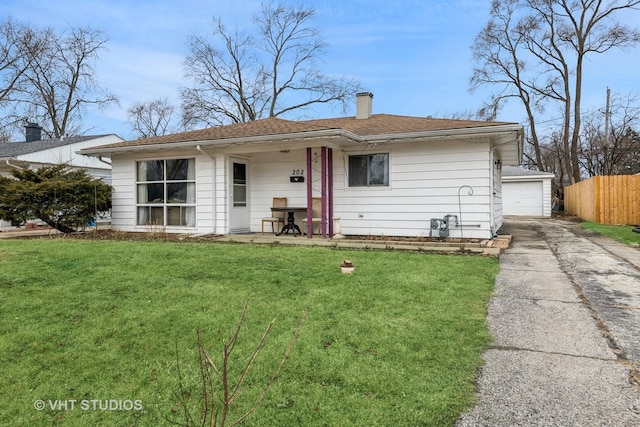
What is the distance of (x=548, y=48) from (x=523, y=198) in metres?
9.33

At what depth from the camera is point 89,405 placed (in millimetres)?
2236

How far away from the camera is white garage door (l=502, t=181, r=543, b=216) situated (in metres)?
21.5

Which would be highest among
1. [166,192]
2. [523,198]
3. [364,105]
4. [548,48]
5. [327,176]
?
[548,48]

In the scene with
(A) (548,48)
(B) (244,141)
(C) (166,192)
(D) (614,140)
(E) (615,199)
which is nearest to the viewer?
(B) (244,141)

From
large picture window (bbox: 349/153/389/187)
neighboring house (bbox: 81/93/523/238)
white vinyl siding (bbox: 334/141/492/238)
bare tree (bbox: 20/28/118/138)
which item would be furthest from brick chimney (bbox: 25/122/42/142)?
large picture window (bbox: 349/153/389/187)

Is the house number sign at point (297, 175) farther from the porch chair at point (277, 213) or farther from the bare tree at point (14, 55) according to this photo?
the bare tree at point (14, 55)

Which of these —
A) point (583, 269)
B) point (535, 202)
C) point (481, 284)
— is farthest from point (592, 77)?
point (481, 284)

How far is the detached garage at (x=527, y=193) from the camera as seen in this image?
69.2 feet

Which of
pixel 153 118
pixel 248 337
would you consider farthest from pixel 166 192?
pixel 153 118

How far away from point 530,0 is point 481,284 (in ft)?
79.4

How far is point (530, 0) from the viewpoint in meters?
22.7

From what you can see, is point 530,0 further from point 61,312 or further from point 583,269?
point 61,312

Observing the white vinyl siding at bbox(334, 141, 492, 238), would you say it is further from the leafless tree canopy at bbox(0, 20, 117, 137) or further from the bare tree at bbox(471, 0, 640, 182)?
the leafless tree canopy at bbox(0, 20, 117, 137)

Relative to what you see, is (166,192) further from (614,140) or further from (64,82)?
(614,140)
